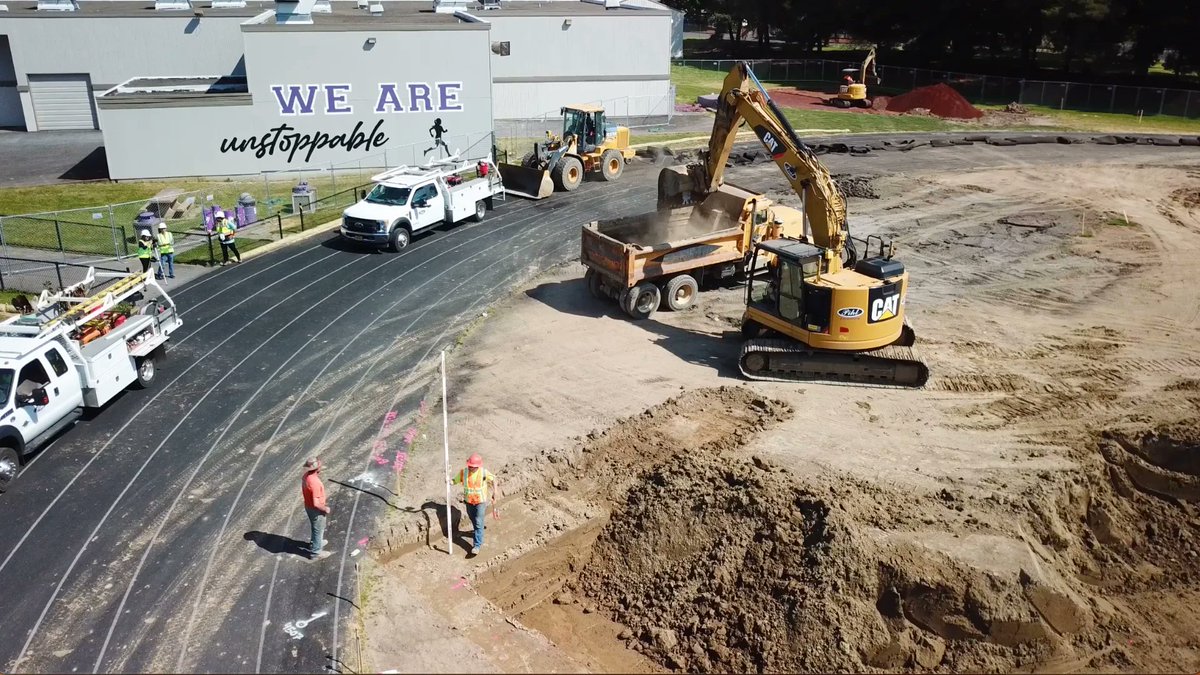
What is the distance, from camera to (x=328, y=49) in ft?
120

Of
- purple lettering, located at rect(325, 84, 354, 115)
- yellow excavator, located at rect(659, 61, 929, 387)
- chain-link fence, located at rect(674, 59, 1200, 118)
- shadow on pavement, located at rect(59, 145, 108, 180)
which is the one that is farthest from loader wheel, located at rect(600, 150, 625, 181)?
chain-link fence, located at rect(674, 59, 1200, 118)

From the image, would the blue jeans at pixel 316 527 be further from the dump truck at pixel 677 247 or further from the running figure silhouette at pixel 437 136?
the running figure silhouette at pixel 437 136

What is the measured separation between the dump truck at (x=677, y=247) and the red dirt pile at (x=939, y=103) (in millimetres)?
33321

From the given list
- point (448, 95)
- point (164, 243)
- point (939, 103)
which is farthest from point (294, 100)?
point (939, 103)

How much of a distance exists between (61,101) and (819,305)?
4280 cm

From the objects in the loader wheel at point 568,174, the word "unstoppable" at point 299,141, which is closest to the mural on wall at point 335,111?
the word "unstoppable" at point 299,141

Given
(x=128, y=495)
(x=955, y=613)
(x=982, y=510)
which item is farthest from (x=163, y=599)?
(x=982, y=510)

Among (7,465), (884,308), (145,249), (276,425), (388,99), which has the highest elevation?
(388,99)

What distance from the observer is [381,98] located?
3772 cm

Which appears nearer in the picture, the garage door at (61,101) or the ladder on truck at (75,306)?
the ladder on truck at (75,306)

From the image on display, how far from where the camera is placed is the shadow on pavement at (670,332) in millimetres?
19656

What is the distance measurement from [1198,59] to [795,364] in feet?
184

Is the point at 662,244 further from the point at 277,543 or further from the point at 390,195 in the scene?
the point at 277,543

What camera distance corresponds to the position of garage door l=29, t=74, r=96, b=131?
44344 mm
